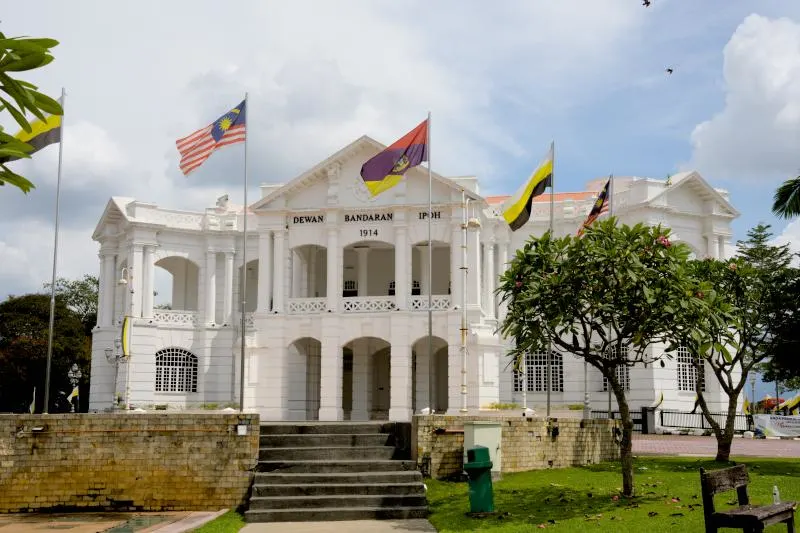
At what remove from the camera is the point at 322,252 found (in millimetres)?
37125

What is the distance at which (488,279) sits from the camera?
37.0m

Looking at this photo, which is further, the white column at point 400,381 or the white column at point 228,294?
the white column at point 228,294

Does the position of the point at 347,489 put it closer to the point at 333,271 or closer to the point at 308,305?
the point at 333,271

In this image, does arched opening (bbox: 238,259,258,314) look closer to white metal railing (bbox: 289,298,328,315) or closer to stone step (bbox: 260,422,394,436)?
white metal railing (bbox: 289,298,328,315)

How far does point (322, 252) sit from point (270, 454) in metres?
19.2

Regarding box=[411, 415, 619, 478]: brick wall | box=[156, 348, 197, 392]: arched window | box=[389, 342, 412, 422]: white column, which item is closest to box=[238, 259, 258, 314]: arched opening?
box=[156, 348, 197, 392]: arched window

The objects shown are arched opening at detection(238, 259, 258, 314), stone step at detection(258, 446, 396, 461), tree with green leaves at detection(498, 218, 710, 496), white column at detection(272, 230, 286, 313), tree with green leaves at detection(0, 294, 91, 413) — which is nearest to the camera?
tree with green leaves at detection(498, 218, 710, 496)

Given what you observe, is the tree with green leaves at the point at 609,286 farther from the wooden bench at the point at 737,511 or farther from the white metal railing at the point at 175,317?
the white metal railing at the point at 175,317

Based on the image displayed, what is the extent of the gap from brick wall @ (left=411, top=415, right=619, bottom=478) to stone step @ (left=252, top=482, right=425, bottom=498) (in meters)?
1.48

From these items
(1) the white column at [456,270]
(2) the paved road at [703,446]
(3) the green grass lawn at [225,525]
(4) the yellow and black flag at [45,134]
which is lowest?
(3) the green grass lawn at [225,525]

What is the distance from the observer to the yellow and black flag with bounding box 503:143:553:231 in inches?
988

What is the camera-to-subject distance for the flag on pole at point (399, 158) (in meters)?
26.5

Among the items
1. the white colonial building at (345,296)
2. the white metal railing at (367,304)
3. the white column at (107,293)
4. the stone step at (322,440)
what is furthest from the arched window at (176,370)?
the stone step at (322,440)

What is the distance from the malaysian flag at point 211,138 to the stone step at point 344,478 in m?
12.0
